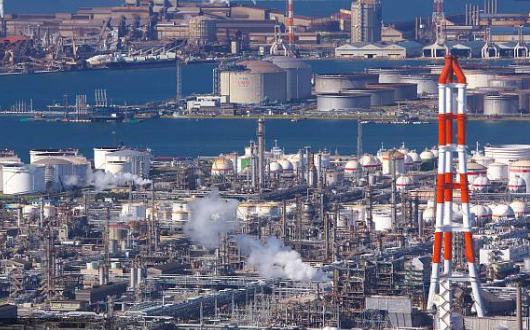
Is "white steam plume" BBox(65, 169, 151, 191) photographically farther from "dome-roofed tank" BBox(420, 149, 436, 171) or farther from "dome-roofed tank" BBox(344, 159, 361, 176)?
"dome-roofed tank" BBox(420, 149, 436, 171)

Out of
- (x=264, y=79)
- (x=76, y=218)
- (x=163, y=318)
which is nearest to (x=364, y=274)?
(x=163, y=318)

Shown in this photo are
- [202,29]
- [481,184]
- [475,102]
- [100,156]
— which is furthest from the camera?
[202,29]

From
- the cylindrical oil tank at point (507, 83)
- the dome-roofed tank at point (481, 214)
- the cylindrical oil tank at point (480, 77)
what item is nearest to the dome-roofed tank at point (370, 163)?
the dome-roofed tank at point (481, 214)

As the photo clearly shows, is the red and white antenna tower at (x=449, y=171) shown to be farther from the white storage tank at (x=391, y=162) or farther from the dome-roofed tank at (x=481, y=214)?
the white storage tank at (x=391, y=162)

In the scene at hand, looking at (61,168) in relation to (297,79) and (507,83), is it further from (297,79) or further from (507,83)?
(507,83)

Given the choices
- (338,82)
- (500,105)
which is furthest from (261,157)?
(338,82)
